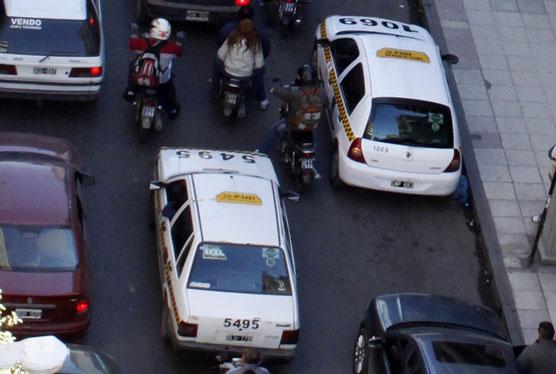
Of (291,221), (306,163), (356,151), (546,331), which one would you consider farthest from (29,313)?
(546,331)

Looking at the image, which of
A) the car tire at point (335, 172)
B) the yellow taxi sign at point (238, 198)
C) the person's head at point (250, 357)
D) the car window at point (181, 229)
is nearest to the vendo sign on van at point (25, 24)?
the car window at point (181, 229)

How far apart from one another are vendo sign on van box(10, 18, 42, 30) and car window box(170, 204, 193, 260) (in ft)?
14.1

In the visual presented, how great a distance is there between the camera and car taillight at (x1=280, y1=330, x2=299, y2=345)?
15.6 m

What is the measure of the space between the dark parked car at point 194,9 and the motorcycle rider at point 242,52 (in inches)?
80.6

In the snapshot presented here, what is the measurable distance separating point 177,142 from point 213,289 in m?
4.87

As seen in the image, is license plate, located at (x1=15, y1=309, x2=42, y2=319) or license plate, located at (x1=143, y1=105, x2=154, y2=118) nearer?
license plate, located at (x1=15, y1=309, x2=42, y2=319)

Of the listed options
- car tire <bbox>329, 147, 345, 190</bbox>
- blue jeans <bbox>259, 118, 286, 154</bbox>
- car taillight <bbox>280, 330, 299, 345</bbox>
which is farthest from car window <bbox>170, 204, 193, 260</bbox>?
car tire <bbox>329, 147, 345, 190</bbox>

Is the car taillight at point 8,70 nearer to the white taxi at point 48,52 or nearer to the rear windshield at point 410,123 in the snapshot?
the white taxi at point 48,52

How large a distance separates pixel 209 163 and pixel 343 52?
4006 millimetres

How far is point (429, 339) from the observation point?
14.9 meters

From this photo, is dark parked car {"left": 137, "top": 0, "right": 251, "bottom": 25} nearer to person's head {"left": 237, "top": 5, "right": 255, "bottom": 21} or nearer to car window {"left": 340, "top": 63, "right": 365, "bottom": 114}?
person's head {"left": 237, "top": 5, "right": 255, "bottom": 21}

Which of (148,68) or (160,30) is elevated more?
(160,30)

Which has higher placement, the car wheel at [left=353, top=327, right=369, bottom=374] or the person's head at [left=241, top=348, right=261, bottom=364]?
the person's head at [left=241, top=348, right=261, bottom=364]

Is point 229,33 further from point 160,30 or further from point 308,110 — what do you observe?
point 308,110
